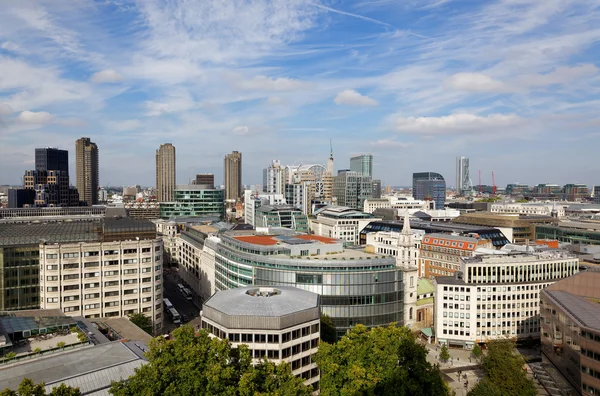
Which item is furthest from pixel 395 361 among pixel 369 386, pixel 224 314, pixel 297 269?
pixel 297 269

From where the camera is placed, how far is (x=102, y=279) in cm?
10775

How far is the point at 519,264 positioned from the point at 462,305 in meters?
18.1

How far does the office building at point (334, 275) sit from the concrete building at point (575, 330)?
100ft

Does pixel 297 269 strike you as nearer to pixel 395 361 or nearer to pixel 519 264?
pixel 395 361

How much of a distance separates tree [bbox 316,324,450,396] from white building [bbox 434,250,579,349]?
5191 cm

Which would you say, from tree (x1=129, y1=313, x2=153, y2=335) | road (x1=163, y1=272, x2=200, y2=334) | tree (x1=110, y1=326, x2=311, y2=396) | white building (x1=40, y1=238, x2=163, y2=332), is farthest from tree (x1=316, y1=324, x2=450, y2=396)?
road (x1=163, y1=272, x2=200, y2=334)

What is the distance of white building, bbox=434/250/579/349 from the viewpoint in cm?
11731

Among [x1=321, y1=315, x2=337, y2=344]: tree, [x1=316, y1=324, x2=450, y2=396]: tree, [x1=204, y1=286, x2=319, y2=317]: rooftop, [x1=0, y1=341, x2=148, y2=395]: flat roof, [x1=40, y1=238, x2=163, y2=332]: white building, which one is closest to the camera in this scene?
[x1=0, y1=341, x2=148, y2=395]: flat roof

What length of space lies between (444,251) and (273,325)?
115m

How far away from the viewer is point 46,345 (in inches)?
2458

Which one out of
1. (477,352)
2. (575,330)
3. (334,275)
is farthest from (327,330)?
(575,330)

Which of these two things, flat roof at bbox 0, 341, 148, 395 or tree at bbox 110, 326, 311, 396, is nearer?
flat roof at bbox 0, 341, 148, 395

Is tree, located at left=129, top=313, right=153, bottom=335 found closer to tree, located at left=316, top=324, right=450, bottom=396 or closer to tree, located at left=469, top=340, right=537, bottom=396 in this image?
tree, located at left=316, top=324, right=450, bottom=396

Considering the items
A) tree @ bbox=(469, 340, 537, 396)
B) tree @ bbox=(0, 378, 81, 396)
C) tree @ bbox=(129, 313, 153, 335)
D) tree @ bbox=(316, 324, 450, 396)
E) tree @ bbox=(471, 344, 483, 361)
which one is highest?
tree @ bbox=(0, 378, 81, 396)
